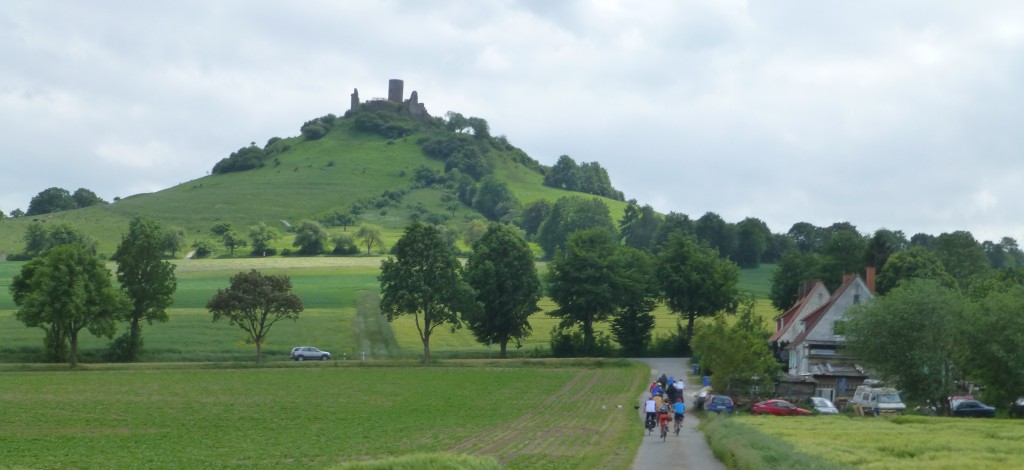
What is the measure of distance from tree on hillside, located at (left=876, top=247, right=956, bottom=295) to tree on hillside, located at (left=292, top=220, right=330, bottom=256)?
84945mm

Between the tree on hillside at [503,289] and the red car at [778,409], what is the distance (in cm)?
4077

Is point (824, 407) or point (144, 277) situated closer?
point (824, 407)

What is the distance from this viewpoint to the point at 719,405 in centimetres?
5650

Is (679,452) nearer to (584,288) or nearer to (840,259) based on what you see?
(584,288)

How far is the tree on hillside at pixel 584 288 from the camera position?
10031 centimetres

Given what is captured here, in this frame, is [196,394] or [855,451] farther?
→ [196,394]

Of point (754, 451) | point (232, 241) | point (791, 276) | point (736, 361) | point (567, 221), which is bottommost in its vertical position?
point (754, 451)

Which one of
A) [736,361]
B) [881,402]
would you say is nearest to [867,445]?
[881,402]

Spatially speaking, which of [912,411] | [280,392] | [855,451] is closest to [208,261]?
[280,392]

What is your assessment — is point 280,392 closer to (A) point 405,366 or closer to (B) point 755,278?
(A) point 405,366

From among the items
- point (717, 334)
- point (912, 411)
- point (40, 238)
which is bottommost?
point (912, 411)

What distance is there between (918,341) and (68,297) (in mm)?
57911

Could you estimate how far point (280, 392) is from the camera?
199 feet

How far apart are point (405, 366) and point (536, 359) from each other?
11.6 m
